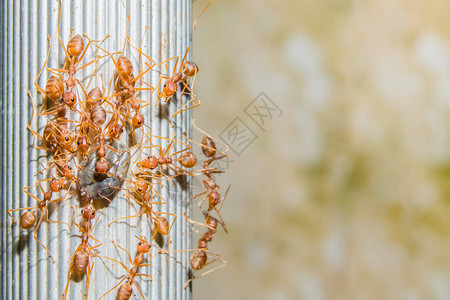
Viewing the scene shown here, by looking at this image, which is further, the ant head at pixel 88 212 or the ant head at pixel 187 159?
the ant head at pixel 187 159

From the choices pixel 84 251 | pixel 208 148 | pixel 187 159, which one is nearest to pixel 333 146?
pixel 208 148

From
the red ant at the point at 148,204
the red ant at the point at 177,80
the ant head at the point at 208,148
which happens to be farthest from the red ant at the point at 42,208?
the ant head at the point at 208,148

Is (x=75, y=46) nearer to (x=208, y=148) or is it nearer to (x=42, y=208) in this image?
(x=42, y=208)

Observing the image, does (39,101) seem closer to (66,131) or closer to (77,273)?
(66,131)

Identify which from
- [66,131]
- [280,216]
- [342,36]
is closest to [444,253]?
[280,216]

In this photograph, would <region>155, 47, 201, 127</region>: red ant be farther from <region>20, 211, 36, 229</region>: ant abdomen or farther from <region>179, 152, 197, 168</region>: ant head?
<region>20, 211, 36, 229</region>: ant abdomen

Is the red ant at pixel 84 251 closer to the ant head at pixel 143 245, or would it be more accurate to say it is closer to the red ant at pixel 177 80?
the ant head at pixel 143 245

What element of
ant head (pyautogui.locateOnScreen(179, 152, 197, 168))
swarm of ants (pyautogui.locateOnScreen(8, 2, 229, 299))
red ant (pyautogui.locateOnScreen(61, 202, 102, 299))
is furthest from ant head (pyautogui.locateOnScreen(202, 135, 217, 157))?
red ant (pyautogui.locateOnScreen(61, 202, 102, 299))
